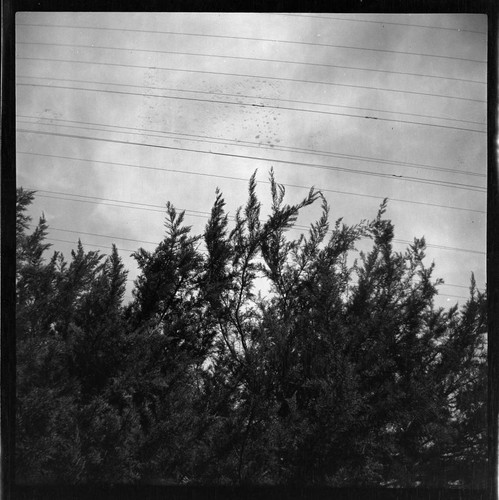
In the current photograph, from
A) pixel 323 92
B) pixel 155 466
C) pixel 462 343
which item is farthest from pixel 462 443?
pixel 323 92

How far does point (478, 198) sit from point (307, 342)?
862mm

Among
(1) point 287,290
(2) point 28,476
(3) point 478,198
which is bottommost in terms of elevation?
(2) point 28,476

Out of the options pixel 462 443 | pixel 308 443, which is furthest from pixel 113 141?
pixel 462 443

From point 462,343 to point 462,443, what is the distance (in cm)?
37

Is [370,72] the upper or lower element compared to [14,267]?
upper

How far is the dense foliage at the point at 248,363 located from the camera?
2.03 meters

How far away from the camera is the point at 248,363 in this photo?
2.09 meters

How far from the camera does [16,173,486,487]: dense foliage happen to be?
203 cm
